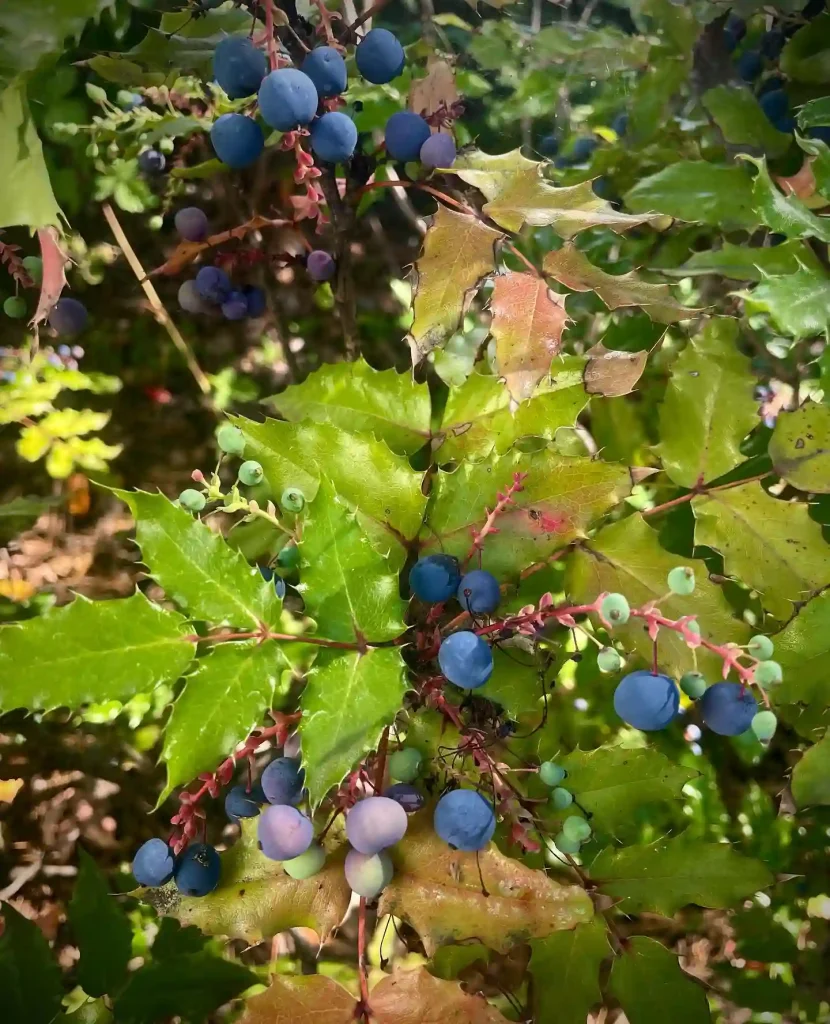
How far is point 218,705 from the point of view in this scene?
45 cm

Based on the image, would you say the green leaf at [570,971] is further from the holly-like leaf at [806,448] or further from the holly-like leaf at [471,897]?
the holly-like leaf at [806,448]

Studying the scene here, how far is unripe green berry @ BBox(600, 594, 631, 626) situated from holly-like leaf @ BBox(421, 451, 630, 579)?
18 centimetres

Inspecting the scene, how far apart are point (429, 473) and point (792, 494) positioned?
515 mm

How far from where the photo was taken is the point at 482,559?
61cm

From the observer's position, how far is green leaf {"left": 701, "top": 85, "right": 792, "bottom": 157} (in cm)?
81

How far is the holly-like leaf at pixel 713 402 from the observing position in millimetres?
667

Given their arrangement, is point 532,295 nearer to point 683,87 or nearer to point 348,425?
point 348,425

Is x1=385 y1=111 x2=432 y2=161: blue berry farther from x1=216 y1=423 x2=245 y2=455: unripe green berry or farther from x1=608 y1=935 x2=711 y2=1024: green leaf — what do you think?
x1=608 y1=935 x2=711 y2=1024: green leaf

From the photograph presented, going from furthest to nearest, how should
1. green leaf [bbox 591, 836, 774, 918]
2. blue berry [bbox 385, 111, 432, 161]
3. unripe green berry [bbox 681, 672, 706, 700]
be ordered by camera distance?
1. blue berry [bbox 385, 111, 432, 161]
2. green leaf [bbox 591, 836, 774, 918]
3. unripe green berry [bbox 681, 672, 706, 700]

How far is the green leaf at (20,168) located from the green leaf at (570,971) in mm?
797

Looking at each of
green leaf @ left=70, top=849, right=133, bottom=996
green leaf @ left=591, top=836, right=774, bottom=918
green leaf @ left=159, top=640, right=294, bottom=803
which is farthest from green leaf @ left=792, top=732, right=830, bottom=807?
green leaf @ left=70, top=849, right=133, bottom=996

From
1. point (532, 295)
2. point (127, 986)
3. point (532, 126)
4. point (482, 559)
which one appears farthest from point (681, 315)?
point (127, 986)

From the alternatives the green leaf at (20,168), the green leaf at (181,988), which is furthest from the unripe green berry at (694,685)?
the green leaf at (20,168)

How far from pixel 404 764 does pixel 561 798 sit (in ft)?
0.44
